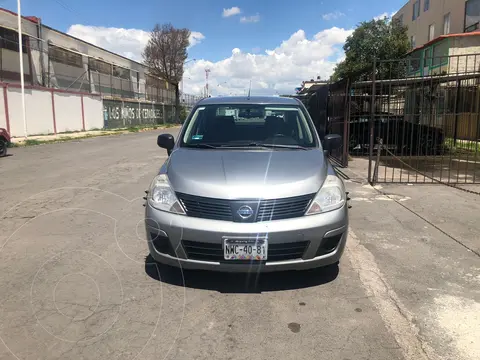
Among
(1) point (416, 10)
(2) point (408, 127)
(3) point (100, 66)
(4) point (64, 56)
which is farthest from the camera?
(3) point (100, 66)

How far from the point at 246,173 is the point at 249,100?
2021mm

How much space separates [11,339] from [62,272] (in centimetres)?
121

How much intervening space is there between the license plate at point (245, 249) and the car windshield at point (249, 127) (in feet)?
4.99

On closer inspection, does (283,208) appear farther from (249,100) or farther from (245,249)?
(249,100)

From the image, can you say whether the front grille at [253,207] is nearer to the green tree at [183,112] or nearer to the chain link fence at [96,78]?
the chain link fence at [96,78]

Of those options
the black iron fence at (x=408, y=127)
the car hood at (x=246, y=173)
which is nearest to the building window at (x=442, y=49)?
the black iron fence at (x=408, y=127)

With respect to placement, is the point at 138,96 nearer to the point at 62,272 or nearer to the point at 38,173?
the point at 38,173

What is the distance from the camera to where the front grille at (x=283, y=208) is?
3461 millimetres

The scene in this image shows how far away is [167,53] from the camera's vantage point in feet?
178

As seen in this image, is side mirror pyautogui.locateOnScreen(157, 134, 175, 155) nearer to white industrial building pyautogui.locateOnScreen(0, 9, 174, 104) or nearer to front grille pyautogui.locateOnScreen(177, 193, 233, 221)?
front grille pyautogui.locateOnScreen(177, 193, 233, 221)

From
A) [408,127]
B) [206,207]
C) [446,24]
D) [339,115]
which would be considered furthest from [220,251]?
[446,24]

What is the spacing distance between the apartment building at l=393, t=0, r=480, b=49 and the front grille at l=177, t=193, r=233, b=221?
29.3m

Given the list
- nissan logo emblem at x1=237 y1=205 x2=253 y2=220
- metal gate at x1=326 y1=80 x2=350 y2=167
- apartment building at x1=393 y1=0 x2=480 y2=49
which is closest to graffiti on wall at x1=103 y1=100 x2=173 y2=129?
apartment building at x1=393 y1=0 x2=480 y2=49

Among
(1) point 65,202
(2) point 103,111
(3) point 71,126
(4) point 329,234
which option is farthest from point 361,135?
(2) point 103,111
